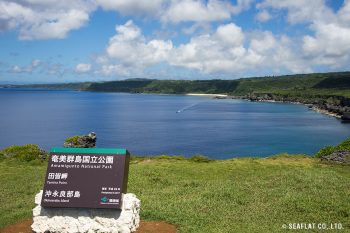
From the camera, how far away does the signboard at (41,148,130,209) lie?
20.9 m

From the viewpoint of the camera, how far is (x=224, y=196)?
29.8 meters

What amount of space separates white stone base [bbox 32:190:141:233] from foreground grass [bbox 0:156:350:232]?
3.42 metres

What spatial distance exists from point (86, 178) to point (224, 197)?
12119mm

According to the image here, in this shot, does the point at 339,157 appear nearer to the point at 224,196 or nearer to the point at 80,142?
the point at 224,196

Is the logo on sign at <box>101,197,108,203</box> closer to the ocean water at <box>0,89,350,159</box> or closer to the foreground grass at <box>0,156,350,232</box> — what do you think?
the foreground grass at <box>0,156,350,232</box>

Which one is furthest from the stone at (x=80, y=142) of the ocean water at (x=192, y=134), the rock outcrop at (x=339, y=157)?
the rock outcrop at (x=339, y=157)

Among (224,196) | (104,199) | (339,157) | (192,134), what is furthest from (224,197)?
(192,134)

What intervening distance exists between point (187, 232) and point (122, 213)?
148 inches

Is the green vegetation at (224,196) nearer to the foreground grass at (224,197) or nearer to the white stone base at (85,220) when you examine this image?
the foreground grass at (224,197)

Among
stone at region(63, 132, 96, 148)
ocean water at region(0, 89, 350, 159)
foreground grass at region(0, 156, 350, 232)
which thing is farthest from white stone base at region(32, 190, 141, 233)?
ocean water at region(0, 89, 350, 159)

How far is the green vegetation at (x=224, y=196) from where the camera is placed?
78.0ft

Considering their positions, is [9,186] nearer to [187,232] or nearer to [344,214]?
[187,232]

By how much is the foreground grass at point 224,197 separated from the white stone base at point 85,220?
342cm

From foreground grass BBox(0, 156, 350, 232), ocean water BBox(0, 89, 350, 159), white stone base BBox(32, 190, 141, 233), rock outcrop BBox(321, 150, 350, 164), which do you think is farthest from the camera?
ocean water BBox(0, 89, 350, 159)
